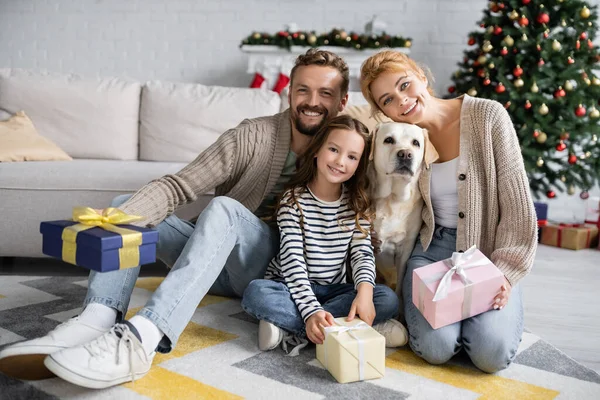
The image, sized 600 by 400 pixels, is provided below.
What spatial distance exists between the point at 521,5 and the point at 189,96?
226 centimetres

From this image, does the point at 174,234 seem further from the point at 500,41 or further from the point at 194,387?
the point at 500,41

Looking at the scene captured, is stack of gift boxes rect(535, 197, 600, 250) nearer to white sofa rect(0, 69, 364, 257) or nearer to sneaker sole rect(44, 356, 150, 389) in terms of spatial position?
white sofa rect(0, 69, 364, 257)

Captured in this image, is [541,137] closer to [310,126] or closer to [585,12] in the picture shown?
[585,12]

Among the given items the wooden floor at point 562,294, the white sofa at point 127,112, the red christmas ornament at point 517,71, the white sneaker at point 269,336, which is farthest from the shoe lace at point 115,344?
the red christmas ornament at point 517,71

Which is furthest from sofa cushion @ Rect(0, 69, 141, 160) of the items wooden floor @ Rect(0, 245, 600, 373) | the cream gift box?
the cream gift box

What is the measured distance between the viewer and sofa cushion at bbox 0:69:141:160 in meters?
3.14

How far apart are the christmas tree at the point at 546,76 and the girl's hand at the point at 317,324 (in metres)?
2.61

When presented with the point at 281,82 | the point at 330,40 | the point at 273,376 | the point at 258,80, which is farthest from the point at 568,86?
the point at 273,376

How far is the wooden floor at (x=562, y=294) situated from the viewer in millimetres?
1973

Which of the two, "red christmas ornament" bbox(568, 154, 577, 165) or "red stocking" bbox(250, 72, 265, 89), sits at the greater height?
"red stocking" bbox(250, 72, 265, 89)

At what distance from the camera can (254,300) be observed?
1676 mm

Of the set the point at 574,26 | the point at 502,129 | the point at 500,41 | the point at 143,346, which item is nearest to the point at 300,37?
the point at 500,41

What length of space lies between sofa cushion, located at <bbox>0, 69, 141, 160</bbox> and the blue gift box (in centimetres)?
178

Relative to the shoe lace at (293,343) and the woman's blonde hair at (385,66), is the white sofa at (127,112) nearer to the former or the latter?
the woman's blonde hair at (385,66)
